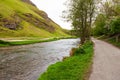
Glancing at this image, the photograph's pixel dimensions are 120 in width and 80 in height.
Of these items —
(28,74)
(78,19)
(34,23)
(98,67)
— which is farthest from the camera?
(34,23)

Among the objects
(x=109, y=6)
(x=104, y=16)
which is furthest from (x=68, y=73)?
(x=104, y=16)

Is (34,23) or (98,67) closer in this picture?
(98,67)

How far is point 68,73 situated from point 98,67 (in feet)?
11.4

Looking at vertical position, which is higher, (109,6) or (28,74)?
(109,6)

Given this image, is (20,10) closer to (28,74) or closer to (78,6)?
(78,6)

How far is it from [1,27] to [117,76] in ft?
397

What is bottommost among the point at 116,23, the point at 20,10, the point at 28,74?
the point at 28,74

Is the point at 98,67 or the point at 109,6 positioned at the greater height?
the point at 109,6

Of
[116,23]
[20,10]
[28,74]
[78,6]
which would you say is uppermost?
[20,10]

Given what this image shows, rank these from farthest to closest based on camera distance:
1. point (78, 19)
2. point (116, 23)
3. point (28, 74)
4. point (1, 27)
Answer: point (1, 27), point (78, 19), point (116, 23), point (28, 74)

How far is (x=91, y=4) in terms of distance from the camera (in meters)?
58.4

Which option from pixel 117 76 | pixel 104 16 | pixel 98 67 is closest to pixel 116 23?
pixel 104 16

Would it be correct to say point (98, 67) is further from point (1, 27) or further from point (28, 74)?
point (1, 27)

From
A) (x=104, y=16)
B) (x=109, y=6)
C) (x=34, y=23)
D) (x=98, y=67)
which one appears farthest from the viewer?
(x=34, y=23)
